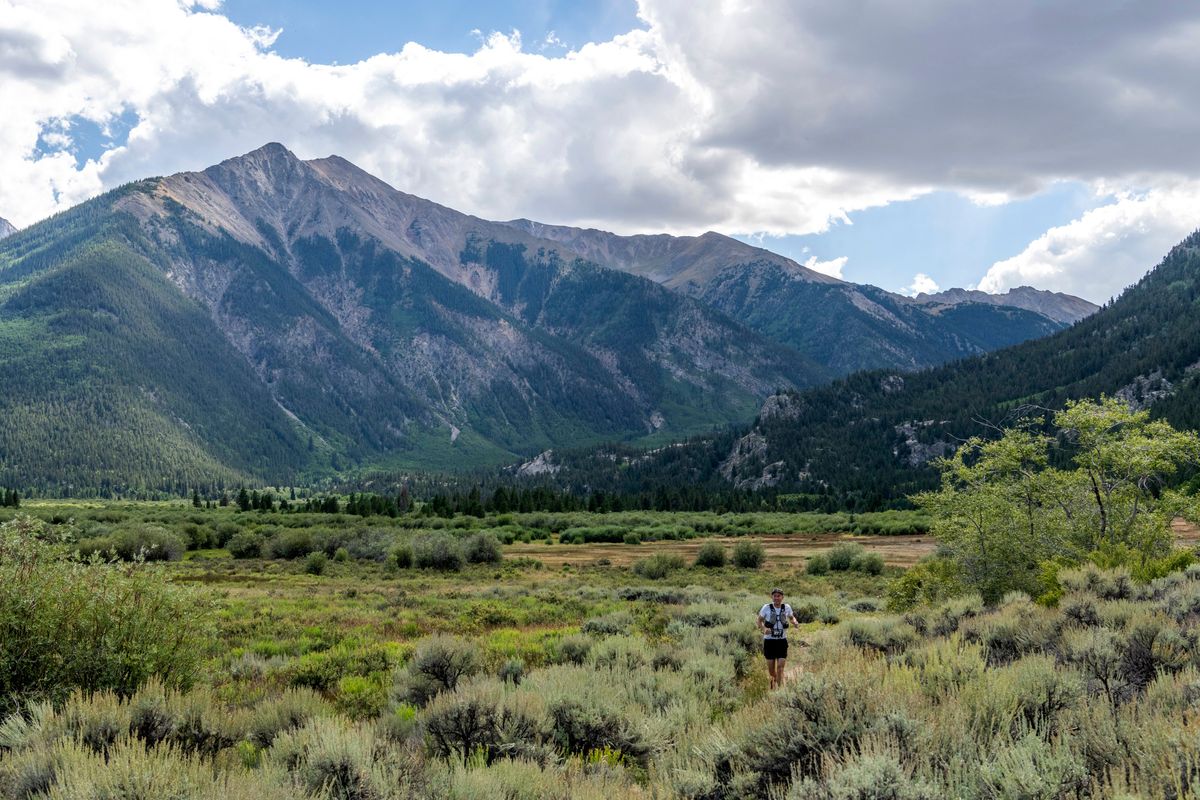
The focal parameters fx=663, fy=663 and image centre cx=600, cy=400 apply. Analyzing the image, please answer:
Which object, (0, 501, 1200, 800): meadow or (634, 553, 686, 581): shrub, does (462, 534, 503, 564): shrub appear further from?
(0, 501, 1200, 800): meadow

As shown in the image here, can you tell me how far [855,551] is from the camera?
51.5 m

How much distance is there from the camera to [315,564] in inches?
1905

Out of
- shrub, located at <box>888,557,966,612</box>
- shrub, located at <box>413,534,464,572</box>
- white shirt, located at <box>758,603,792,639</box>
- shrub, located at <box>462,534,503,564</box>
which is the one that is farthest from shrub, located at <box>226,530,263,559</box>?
white shirt, located at <box>758,603,792,639</box>

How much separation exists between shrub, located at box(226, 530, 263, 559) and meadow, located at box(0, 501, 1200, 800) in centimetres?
4254

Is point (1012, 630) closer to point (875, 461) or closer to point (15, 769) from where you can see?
point (15, 769)

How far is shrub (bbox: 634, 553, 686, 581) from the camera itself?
154 feet

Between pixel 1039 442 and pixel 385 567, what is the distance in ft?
142

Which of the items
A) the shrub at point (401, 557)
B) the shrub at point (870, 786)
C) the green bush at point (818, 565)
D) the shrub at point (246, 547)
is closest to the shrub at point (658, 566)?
the green bush at point (818, 565)

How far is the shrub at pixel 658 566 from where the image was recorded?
47.0 m

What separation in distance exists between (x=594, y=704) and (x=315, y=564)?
44452 millimetres

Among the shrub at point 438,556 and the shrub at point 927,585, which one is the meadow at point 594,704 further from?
the shrub at point 438,556

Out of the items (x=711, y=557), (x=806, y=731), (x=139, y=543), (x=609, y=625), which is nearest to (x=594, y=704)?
(x=806, y=731)

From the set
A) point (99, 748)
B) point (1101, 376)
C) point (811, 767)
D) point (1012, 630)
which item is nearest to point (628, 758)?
point (811, 767)

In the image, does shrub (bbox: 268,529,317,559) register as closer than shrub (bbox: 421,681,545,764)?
No
